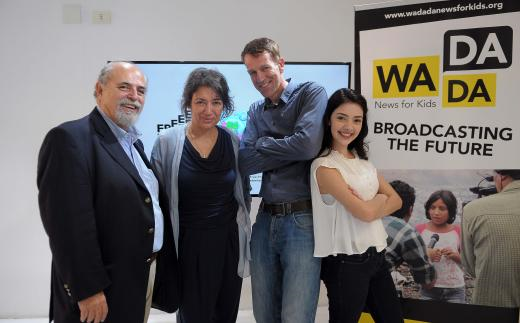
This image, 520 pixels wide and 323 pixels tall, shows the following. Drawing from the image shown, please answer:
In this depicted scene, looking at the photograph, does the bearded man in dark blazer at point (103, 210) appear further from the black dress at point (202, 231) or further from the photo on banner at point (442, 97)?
the photo on banner at point (442, 97)

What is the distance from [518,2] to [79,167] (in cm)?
209

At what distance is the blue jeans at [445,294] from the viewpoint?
2205 millimetres

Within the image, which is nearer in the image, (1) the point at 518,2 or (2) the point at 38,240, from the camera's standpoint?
(1) the point at 518,2

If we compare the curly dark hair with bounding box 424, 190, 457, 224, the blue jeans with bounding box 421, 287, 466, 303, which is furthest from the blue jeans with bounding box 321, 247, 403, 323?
the curly dark hair with bounding box 424, 190, 457, 224

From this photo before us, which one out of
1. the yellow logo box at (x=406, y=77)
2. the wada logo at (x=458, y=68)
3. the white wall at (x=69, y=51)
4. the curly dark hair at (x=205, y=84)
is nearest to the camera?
the curly dark hair at (x=205, y=84)

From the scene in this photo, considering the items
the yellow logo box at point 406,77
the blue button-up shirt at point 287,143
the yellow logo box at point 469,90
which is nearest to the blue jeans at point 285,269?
the blue button-up shirt at point 287,143

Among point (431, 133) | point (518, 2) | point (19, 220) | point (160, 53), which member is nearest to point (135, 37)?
point (160, 53)

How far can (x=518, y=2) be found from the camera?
199cm

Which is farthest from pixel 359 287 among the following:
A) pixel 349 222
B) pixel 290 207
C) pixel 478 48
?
pixel 478 48

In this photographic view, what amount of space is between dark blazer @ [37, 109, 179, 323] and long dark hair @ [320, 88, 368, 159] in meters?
0.85

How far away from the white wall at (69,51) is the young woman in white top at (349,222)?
1.71m

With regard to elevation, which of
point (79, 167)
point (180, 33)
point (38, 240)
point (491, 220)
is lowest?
point (38, 240)

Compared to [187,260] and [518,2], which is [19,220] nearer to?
[187,260]

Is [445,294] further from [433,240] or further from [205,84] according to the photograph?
[205,84]
